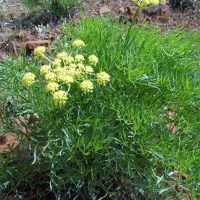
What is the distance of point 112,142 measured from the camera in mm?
2496

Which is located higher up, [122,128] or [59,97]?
[59,97]

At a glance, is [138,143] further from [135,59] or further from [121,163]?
[135,59]

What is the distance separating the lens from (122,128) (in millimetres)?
2477

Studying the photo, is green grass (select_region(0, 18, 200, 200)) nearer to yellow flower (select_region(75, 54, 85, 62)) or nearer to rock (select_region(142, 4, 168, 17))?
yellow flower (select_region(75, 54, 85, 62))

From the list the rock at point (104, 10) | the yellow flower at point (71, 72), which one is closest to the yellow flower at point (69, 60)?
the yellow flower at point (71, 72)

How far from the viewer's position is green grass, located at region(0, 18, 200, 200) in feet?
7.90

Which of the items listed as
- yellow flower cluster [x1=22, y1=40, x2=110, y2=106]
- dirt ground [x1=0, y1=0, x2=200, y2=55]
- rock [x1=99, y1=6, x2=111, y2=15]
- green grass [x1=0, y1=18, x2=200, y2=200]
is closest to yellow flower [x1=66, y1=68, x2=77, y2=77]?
yellow flower cluster [x1=22, y1=40, x2=110, y2=106]

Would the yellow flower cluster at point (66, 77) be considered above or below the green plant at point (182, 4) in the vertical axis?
above

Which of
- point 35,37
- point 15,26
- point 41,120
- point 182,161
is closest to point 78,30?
point 41,120

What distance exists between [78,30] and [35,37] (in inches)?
82.3

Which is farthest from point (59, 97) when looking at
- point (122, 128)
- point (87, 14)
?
point (87, 14)

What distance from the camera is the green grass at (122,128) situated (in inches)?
94.8

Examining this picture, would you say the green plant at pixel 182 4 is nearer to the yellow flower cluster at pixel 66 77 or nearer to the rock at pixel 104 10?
the rock at pixel 104 10

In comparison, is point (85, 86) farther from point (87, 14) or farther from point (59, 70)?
point (87, 14)
